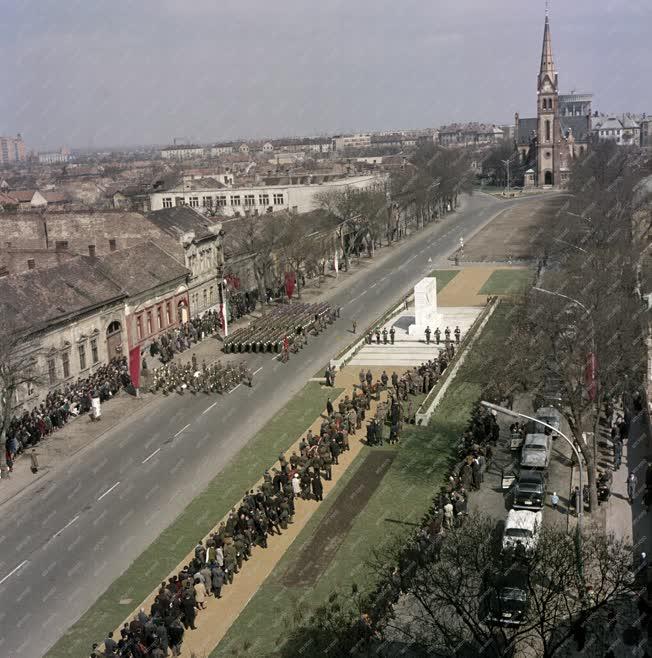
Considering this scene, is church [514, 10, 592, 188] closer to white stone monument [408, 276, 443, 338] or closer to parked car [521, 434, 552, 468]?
white stone monument [408, 276, 443, 338]

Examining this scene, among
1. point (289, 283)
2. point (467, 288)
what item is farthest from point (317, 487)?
point (467, 288)

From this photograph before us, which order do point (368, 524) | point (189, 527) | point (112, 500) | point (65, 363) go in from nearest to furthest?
point (368, 524) < point (189, 527) < point (112, 500) < point (65, 363)

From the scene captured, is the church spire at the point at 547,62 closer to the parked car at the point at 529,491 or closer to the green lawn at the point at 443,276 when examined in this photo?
the green lawn at the point at 443,276

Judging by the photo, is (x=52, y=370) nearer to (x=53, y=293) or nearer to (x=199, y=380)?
(x=53, y=293)

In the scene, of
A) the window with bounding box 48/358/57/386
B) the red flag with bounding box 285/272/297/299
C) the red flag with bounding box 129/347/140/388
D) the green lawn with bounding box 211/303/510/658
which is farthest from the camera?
the red flag with bounding box 285/272/297/299

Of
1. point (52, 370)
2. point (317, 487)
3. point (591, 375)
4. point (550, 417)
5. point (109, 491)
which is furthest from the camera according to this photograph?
point (52, 370)

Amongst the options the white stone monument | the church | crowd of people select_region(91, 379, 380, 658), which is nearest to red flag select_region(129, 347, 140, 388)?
crowd of people select_region(91, 379, 380, 658)

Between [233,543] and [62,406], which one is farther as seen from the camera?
[62,406]
